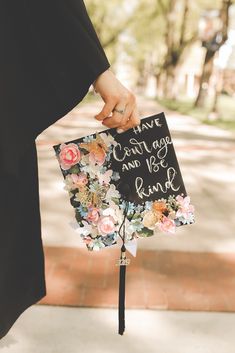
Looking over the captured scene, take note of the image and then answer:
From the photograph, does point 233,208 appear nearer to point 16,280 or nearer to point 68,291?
point 68,291

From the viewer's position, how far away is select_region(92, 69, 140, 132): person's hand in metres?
1.69

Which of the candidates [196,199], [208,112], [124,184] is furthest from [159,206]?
[208,112]

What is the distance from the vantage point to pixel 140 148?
2156 mm

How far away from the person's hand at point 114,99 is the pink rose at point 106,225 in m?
0.53

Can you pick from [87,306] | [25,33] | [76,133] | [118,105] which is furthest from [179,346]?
[76,133]

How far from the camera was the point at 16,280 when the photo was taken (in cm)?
188

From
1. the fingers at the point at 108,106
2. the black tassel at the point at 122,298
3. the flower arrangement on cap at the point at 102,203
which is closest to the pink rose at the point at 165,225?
the flower arrangement on cap at the point at 102,203

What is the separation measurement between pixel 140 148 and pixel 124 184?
0.55 ft

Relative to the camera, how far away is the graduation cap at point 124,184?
211 centimetres

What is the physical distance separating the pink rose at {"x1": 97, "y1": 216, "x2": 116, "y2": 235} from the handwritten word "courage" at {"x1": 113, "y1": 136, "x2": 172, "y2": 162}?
0.26 m

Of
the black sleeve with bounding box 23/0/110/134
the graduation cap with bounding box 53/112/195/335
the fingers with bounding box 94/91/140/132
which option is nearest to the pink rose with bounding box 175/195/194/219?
the graduation cap with bounding box 53/112/195/335

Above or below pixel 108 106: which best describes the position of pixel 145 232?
below

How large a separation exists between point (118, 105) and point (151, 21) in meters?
38.8

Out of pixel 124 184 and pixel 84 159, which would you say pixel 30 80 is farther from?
pixel 124 184
